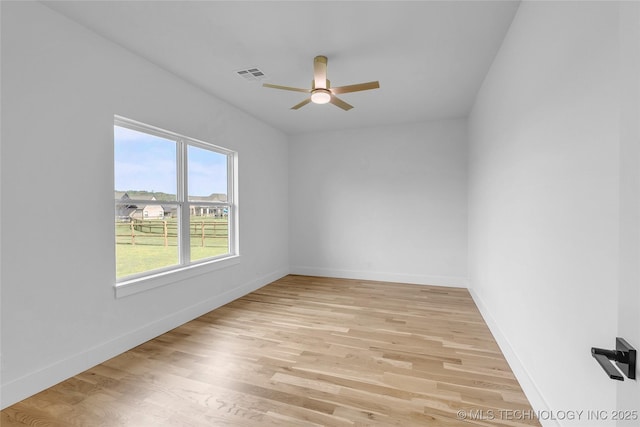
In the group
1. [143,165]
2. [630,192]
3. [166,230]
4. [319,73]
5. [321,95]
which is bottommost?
[166,230]

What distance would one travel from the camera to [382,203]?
16.8ft

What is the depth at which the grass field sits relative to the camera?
106 inches

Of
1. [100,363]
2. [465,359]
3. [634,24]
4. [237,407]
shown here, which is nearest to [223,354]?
[237,407]

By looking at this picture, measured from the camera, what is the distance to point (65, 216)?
217 cm

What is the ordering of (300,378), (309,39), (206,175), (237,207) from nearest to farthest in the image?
1. (300,378)
2. (309,39)
3. (206,175)
4. (237,207)

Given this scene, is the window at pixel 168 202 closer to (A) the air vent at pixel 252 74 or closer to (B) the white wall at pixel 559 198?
(A) the air vent at pixel 252 74

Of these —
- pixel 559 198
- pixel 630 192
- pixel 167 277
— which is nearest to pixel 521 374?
pixel 559 198

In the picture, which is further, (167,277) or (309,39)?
(167,277)

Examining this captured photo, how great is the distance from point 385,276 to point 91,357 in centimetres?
416

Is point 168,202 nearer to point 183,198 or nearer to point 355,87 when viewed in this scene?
point 183,198

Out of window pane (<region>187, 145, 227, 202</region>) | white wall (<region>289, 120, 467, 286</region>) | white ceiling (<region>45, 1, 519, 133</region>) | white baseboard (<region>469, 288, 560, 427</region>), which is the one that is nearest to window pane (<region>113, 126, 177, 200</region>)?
window pane (<region>187, 145, 227, 202</region>)

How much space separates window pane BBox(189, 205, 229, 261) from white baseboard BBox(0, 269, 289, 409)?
0.62 m

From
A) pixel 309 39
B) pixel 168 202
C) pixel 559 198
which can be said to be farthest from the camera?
pixel 168 202

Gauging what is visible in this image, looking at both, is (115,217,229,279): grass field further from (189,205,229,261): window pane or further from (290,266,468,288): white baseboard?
(290,266,468,288): white baseboard
